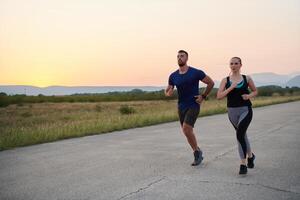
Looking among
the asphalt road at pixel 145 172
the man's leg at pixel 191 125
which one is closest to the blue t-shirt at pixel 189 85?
the man's leg at pixel 191 125

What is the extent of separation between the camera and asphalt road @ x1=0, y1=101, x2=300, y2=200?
5426mm

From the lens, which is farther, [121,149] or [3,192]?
[121,149]

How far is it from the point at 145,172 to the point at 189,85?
1.66 metres

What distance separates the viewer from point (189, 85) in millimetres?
7121

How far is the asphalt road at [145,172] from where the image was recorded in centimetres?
543

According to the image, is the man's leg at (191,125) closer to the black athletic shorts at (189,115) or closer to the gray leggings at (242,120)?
the black athletic shorts at (189,115)

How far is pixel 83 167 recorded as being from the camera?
7426 millimetres

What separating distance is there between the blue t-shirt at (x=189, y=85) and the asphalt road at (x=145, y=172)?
1142 millimetres

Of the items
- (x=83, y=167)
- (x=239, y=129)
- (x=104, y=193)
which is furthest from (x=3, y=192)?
(x=239, y=129)

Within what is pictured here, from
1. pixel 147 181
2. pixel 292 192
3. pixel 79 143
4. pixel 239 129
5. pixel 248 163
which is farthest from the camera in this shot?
pixel 79 143

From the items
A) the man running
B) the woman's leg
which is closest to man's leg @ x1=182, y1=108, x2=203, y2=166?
the man running

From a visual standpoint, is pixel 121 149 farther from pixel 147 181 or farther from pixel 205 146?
pixel 147 181

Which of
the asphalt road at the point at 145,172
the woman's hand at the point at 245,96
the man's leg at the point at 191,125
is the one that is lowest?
the asphalt road at the point at 145,172

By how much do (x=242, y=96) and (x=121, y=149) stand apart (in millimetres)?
4170
